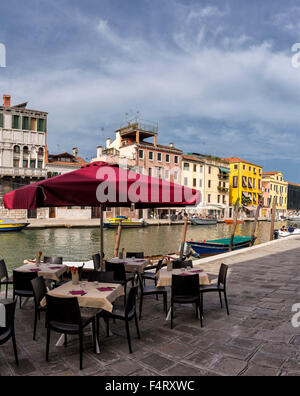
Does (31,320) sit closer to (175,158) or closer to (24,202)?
(24,202)

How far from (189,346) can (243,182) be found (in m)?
57.4

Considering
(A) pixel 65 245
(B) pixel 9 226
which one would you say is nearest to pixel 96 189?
(A) pixel 65 245

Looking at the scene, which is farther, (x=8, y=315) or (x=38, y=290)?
(x=38, y=290)

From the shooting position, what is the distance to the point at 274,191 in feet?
234

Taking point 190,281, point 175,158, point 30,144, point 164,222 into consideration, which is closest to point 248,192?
point 175,158

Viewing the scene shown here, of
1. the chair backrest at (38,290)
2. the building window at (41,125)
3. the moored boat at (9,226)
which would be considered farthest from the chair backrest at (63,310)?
the building window at (41,125)

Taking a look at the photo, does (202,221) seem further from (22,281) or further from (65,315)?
(65,315)

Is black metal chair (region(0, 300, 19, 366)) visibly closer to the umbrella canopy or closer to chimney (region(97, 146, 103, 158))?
the umbrella canopy

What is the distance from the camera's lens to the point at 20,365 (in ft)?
11.6

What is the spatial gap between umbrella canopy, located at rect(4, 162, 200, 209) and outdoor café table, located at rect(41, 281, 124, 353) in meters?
1.18

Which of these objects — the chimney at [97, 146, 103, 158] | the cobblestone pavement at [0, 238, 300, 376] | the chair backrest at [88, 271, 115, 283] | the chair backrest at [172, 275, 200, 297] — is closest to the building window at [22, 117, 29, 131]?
the chimney at [97, 146, 103, 158]

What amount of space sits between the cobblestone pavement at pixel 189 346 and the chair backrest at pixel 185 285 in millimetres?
495

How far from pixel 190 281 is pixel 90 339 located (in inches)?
65.0

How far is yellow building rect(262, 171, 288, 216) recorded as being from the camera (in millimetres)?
68188
